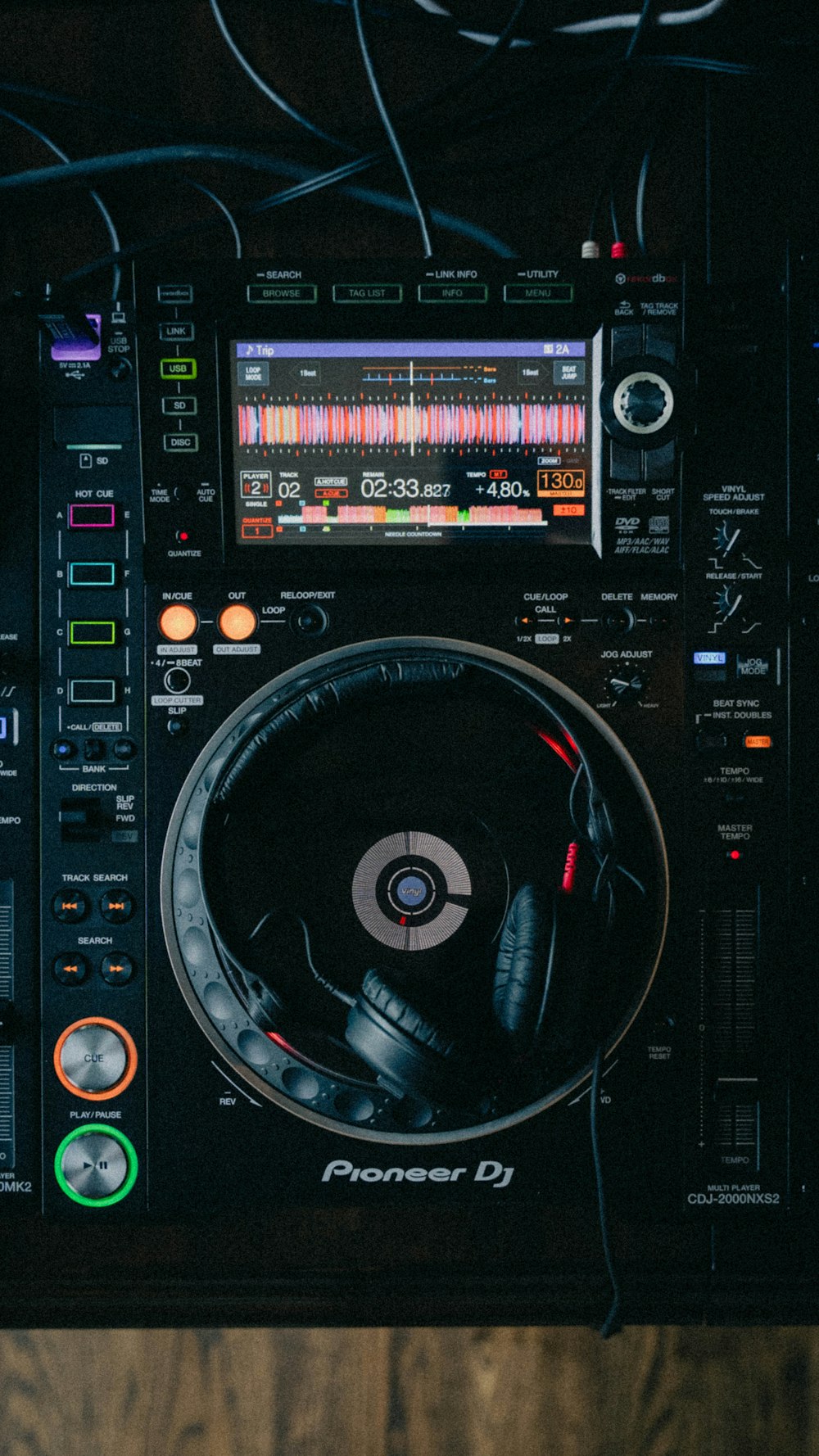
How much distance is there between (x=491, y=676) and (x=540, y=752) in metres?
0.09

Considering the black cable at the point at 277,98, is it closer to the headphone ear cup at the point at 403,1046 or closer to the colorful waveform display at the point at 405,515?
the colorful waveform display at the point at 405,515

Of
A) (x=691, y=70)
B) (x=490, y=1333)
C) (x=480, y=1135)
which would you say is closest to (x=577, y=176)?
(x=691, y=70)

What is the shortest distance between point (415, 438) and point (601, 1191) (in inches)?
28.4

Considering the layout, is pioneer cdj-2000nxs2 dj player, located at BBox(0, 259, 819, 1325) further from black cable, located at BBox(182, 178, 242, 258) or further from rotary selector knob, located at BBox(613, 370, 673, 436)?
black cable, located at BBox(182, 178, 242, 258)

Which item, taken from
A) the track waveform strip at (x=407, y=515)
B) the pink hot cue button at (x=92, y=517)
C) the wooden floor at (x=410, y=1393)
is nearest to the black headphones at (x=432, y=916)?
the track waveform strip at (x=407, y=515)

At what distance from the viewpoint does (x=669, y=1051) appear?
2.88 feet

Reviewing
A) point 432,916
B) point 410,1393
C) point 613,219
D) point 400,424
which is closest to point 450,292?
point 400,424

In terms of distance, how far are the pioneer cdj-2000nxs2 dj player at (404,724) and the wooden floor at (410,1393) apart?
0.21m

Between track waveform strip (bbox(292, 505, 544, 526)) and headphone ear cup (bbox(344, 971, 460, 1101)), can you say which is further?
track waveform strip (bbox(292, 505, 544, 526))

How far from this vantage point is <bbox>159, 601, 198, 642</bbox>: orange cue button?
0.90m

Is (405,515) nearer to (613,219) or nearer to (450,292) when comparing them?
(450,292)

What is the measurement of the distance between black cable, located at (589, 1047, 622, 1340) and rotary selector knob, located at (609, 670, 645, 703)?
0.33 m

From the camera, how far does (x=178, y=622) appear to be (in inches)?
35.4

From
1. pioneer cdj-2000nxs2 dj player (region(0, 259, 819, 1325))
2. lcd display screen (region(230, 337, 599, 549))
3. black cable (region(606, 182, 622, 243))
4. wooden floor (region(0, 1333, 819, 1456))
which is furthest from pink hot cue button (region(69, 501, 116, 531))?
wooden floor (region(0, 1333, 819, 1456))
